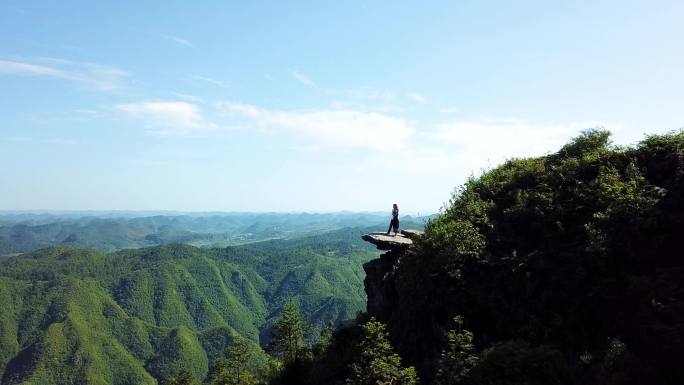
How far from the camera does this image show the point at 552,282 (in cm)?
1962

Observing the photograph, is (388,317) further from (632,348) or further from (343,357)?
(632,348)

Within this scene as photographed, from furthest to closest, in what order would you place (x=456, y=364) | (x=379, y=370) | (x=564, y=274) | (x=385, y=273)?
(x=385, y=273) < (x=564, y=274) < (x=379, y=370) < (x=456, y=364)

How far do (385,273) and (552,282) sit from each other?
15.2 metres

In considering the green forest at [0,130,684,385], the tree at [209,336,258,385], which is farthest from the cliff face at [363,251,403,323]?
the tree at [209,336,258,385]

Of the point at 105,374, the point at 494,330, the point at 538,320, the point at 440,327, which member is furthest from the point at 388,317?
the point at 105,374

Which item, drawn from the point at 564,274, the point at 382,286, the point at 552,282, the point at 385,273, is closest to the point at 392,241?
the point at 385,273

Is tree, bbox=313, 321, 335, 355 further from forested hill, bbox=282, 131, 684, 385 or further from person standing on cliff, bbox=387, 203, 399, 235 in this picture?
person standing on cliff, bbox=387, 203, 399, 235

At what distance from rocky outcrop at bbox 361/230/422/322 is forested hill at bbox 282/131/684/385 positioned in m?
0.83

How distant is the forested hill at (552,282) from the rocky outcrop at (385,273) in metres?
0.83

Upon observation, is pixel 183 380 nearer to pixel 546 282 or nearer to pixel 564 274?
pixel 546 282

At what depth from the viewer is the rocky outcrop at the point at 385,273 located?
31245 mm

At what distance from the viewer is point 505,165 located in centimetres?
3253

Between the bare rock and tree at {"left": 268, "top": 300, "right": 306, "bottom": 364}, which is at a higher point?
the bare rock

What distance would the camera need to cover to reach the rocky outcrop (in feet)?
103
